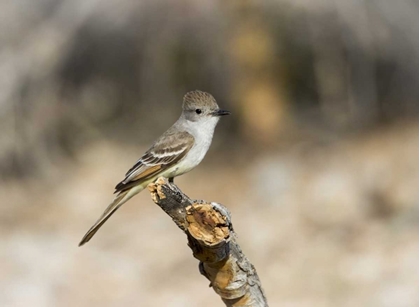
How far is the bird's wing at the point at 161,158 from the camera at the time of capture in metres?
4.93

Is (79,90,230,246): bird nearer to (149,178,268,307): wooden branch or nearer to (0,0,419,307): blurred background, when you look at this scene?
(149,178,268,307): wooden branch

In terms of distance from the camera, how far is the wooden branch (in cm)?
330

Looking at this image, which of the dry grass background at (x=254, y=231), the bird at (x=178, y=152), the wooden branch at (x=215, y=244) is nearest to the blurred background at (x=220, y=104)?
the dry grass background at (x=254, y=231)

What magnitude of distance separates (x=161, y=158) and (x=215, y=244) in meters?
1.76

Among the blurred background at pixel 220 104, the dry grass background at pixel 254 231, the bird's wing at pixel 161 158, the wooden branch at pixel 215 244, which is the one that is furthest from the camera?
the blurred background at pixel 220 104

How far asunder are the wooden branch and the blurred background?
585 cm

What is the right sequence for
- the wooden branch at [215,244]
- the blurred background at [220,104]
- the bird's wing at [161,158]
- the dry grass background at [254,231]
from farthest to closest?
the blurred background at [220,104] → the dry grass background at [254,231] → the bird's wing at [161,158] → the wooden branch at [215,244]

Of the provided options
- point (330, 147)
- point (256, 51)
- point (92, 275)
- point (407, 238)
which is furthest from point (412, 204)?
point (92, 275)

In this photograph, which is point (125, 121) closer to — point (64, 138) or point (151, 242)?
point (64, 138)

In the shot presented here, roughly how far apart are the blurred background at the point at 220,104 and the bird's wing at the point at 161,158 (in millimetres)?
4506

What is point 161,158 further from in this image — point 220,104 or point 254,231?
point 220,104

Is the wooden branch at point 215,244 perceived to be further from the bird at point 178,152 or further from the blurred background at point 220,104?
the blurred background at point 220,104

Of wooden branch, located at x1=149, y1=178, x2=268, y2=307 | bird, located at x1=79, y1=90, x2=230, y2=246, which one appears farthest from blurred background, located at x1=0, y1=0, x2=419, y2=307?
wooden branch, located at x1=149, y1=178, x2=268, y2=307

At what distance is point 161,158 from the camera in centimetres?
498
